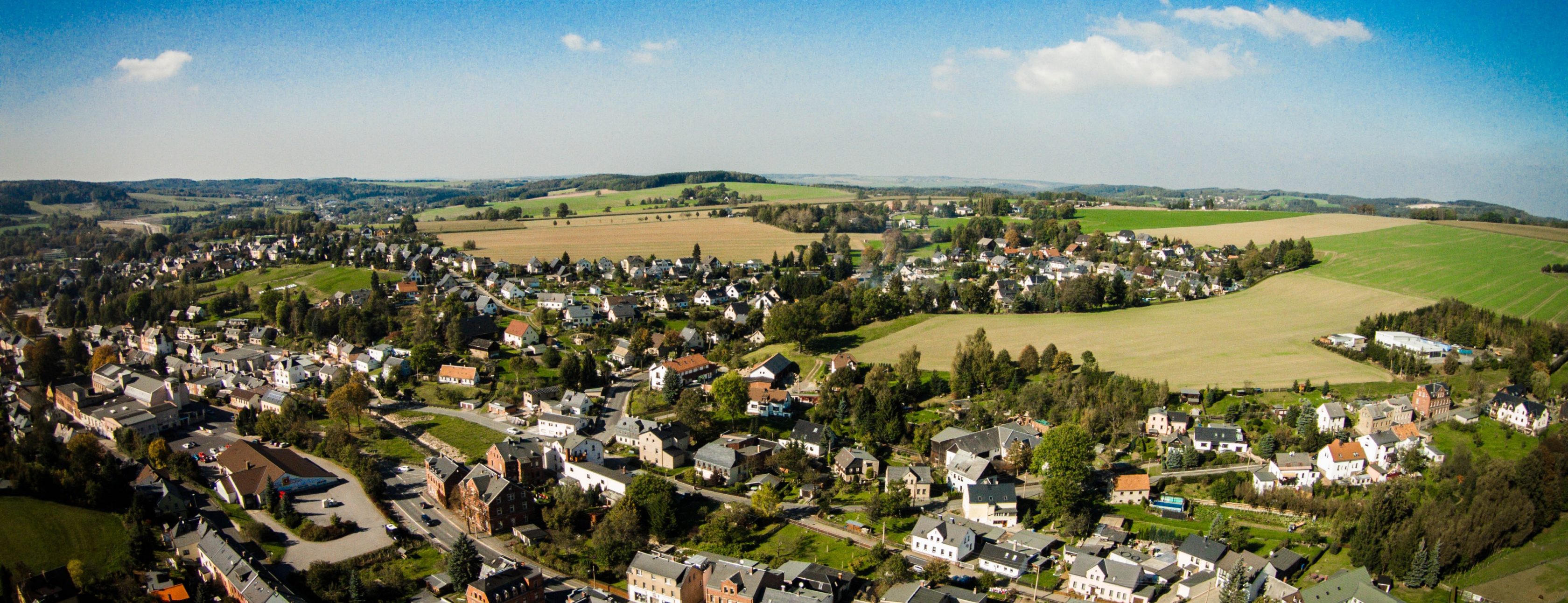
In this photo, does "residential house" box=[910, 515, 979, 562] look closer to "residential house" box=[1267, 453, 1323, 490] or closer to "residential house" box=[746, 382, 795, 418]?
"residential house" box=[1267, 453, 1323, 490]

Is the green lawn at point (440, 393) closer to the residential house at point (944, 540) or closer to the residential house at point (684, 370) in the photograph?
the residential house at point (684, 370)

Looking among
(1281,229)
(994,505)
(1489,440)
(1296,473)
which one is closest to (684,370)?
(994,505)

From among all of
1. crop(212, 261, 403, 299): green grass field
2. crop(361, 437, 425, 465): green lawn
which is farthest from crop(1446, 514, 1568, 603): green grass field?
crop(212, 261, 403, 299): green grass field

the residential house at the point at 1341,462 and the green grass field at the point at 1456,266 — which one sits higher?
the green grass field at the point at 1456,266

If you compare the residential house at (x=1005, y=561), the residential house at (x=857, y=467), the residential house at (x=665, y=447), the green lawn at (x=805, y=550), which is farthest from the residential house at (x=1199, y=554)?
the residential house at (x=665, y=447)

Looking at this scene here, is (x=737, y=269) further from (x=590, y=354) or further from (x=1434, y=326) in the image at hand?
(x=1434, y=326)

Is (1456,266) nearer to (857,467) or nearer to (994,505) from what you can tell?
(994,505)
